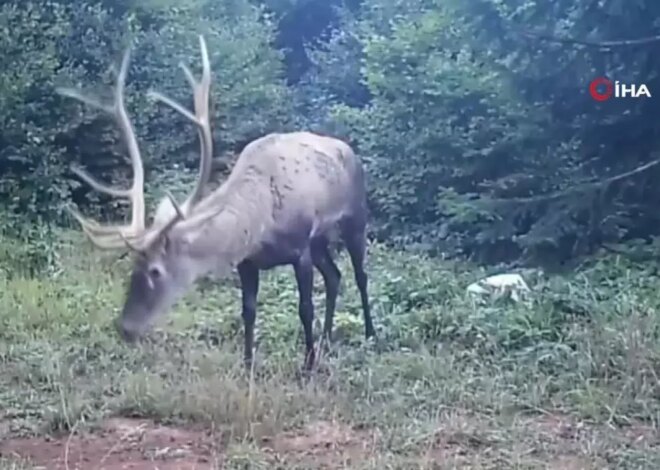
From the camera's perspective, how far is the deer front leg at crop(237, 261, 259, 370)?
19.4 ft

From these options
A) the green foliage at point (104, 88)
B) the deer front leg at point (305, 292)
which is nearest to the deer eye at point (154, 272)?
the deer front leg at point (305, 292)

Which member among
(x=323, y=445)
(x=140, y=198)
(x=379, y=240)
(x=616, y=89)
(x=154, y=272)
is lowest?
(x=379, y=240)

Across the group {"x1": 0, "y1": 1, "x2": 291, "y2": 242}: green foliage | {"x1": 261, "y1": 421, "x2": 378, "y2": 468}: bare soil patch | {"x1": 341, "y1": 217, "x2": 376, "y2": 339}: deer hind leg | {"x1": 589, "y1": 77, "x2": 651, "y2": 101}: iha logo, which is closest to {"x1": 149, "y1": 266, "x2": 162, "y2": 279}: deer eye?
{"x1": 261, "y1": 421, "x2": 378, "y2": 468}: bare soil patch

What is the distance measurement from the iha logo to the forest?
40 mm

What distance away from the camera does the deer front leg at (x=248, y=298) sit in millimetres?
5914

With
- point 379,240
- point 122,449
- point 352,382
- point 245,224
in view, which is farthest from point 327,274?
point 379,240

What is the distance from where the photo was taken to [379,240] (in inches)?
390

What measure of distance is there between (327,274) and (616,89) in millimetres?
2237

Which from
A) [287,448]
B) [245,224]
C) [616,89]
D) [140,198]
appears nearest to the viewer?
[287,448]

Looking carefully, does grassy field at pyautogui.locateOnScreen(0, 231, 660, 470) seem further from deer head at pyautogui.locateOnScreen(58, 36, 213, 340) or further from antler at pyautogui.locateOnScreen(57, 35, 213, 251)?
antler at pyautogui.locateOnScreen(57, 35, 213, 251)

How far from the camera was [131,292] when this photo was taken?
551cm

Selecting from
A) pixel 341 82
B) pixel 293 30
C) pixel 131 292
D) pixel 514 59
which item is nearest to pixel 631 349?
pixel 131 292

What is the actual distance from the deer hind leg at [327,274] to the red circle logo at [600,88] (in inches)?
82.4

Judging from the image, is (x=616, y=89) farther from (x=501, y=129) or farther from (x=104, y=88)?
(x=104, y=88)
